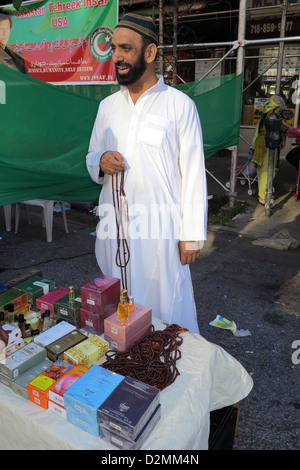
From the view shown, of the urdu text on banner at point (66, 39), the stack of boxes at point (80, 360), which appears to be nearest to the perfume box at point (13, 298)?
the stack of boxes at point (80, 360)

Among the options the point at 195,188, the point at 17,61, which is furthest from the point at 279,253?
the point at 17,61

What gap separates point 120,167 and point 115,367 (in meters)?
1.30

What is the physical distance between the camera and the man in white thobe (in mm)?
2590

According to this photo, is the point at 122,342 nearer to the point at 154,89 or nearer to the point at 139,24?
the point at 154,89

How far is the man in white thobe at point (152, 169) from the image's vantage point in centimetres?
259

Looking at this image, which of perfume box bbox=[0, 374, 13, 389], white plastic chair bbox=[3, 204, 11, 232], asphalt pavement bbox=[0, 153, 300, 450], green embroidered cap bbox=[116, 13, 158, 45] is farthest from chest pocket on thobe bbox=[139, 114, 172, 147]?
white plastic chair bbox=[3, 204, 11, 232]

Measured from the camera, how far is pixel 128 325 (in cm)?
191

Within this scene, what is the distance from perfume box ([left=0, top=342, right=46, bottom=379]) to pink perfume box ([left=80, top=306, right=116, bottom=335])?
0.32 metres

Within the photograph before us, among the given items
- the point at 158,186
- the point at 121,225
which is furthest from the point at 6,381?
the point at 158,186

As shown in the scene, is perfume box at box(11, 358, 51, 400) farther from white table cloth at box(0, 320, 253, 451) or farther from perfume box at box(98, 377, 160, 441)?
perfume box at box(98, 377, 160, 441)

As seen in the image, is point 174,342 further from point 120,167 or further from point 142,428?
point 120,167

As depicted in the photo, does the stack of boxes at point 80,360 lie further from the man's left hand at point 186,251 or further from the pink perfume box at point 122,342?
the man's left hand at point 186,251

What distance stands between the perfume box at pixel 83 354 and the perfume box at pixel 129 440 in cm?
39

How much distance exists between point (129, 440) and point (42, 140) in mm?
2773
